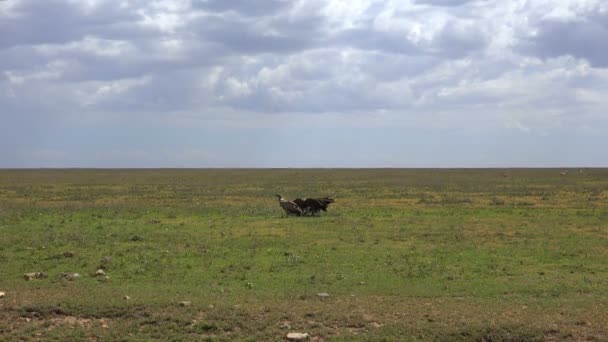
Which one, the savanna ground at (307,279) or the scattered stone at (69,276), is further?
the scattered stone at (69,276)

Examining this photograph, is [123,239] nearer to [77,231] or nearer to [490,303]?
[77,231]

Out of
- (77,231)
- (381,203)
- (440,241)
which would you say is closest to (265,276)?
(440,241)

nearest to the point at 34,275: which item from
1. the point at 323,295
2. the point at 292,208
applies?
the point at 323,295

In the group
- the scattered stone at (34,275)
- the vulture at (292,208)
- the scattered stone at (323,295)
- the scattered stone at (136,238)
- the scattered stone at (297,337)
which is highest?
the vulture at (292,208)

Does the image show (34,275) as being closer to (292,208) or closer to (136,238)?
(136,238)

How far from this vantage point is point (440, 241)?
1944cm

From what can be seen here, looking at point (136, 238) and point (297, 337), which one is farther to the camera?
point (136, 238)

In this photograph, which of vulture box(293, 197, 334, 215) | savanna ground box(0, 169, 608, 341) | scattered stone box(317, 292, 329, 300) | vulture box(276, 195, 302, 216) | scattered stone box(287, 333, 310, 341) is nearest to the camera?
scattered stone box(287, 333, 310, 341)

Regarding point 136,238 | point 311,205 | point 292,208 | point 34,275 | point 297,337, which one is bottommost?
point 297,337

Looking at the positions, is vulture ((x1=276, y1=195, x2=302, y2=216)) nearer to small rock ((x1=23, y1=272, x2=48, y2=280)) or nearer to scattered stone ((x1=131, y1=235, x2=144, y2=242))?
scattered stone ((x1=131, y1=235, x2=144, y2=242))

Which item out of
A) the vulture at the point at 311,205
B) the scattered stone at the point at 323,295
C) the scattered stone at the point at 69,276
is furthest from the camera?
the vulture at the point at 311,205

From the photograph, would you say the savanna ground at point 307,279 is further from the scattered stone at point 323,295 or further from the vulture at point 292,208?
the vulture at point 292,208

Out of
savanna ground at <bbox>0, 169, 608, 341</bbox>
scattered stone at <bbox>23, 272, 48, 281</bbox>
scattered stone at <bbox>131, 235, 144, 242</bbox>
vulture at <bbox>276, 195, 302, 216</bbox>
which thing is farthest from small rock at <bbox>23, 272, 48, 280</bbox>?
vulture at <bbox>276, 195, 302, 216</bbox>

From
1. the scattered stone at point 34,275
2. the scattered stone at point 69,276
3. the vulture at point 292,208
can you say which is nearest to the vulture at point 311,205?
the vulture at point 292,208
